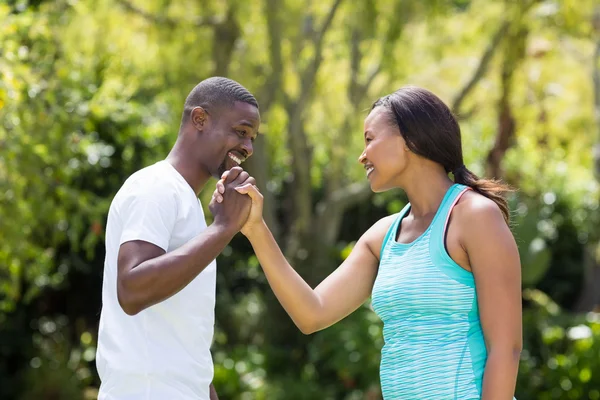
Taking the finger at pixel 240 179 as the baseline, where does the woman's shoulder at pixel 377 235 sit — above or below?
below

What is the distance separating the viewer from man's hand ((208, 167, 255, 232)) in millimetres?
2600

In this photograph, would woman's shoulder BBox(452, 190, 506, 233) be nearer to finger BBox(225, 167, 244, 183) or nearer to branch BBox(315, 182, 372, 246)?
finger BBox(225, 167, 244, 183)

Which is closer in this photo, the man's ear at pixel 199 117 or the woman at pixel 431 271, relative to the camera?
the woman at pixel 431 271

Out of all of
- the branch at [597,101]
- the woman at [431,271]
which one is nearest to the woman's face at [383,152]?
the woman at [431,271]

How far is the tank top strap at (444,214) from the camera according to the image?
2717 mm

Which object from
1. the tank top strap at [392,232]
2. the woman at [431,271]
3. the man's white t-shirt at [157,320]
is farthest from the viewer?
the tank top strap at [392,232]

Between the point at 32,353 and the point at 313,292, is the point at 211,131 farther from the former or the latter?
the point at 32,353

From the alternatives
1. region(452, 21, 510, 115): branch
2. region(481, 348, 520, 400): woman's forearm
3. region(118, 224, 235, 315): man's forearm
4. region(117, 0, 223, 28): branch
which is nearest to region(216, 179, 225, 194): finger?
region(118, 224, 235, 315): man's forearm

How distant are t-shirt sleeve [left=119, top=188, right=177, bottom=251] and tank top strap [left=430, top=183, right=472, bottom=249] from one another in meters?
0.78

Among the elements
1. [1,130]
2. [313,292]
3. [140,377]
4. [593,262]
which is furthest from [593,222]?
[140,377]

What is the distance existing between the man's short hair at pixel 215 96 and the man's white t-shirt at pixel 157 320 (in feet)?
0.83

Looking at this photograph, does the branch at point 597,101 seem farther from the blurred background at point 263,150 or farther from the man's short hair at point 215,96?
the man's short hair at point 215,96

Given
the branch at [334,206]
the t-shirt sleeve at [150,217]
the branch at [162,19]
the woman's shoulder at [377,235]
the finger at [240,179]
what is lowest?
the branch at [334,206]

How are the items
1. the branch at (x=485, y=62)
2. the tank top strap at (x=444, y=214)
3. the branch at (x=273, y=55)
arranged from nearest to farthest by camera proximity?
the tank top strap at (x=444, y=214) → the branch at (x=273, y=55) → the branch at (x=485, y=62)
